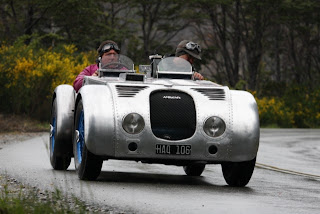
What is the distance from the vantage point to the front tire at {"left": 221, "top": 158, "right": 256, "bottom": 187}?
9.36 meters

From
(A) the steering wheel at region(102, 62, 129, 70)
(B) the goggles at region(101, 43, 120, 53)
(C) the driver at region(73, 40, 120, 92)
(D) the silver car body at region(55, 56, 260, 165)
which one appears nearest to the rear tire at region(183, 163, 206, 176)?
(A) the steering wheel at region(102, 62, 129, 70)

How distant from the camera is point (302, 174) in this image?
12609mm

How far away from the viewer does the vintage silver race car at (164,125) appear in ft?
29.0

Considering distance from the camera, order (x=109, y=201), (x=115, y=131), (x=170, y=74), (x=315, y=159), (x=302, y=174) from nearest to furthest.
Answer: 1. (x=109, y=201)
2. (x=115, y=131)
3. (x=170, y=74)
4. (x=302, y=174)
5. (x=315, y=159)

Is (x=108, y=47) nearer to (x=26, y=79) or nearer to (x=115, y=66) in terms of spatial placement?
(x=115, y=66)

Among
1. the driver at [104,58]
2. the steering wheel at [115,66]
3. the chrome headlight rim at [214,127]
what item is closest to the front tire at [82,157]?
the chrome headlight rim at [214,127]

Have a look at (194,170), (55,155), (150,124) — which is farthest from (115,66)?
(150,124)

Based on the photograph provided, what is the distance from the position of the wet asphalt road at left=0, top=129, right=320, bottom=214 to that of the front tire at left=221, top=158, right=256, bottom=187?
111mm

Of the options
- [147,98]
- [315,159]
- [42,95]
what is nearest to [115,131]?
[147,98]

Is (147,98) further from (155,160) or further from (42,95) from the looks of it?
(42,95)

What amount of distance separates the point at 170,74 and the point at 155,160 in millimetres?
1754

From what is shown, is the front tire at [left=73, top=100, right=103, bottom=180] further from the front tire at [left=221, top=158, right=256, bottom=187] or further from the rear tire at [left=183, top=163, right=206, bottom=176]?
the rear tire at [left=183, top=163, right=206, bottom=176]

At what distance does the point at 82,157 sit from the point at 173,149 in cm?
97

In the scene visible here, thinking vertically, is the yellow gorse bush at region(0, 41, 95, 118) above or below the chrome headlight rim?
below
